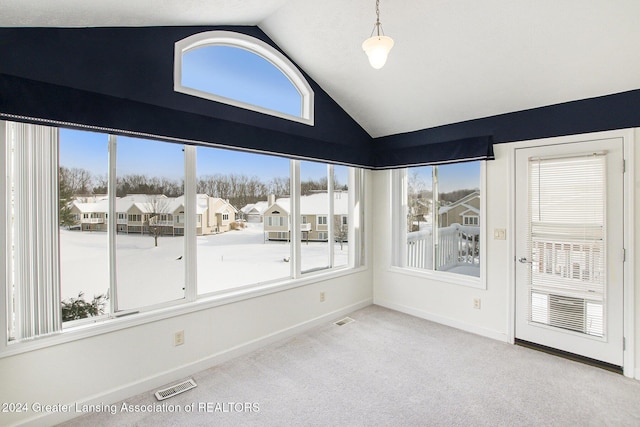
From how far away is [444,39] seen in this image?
261cm

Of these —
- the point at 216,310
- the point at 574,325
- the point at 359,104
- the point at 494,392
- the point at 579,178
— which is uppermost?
the point at 359,104

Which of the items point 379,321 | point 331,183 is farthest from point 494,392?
point 331,183

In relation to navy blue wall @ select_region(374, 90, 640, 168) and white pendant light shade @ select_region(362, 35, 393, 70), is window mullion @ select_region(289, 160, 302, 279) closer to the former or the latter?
navy blue wall @ select_region(374, 90, 640, 168)

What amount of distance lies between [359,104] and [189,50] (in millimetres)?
1983

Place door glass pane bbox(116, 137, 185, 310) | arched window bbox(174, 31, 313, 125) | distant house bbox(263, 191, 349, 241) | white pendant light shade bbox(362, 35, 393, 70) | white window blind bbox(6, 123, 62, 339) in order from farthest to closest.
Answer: distant house bbox(263, 191, 349, 241), arched window bbox(174, 31, 313, 125), door glass pane bbox(116, 137, 185, 310), white window blind bbox(6, 123, 62, 339), white pendant light shade bbox(362, 35, 393, 70)

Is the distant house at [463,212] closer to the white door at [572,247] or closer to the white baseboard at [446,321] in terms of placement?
the white door at [572,247]

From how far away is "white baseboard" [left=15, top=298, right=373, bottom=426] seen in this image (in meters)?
2.00

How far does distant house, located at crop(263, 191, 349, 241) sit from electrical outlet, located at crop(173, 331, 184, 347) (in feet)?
4.14

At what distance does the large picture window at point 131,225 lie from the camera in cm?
194

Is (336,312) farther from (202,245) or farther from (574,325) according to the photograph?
(574,325)

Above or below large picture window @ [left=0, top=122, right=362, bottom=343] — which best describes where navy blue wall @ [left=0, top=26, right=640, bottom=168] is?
above

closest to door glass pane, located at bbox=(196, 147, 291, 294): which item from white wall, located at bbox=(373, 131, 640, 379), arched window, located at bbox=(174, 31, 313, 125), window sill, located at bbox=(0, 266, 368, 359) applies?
window sill, located at bbox=(0, 266, 368, 359)

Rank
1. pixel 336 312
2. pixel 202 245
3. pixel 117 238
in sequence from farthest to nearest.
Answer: pixel 336 312 → pixel 202 245 → pixel 117 238

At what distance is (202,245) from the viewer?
9.22 ft
